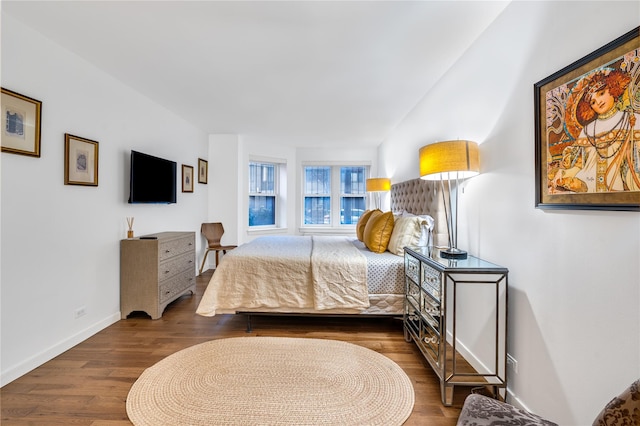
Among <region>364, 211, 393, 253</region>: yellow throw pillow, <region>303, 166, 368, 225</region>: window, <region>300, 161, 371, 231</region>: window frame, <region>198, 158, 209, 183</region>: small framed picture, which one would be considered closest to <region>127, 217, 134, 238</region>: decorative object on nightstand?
<region>198, 158, 209, 183</region>: small framed picture

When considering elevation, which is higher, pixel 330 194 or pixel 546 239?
pixel 330 194

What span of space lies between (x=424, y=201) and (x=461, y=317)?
1.24m

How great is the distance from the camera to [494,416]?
881 mm

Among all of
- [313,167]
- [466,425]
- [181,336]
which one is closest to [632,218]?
[466,425]

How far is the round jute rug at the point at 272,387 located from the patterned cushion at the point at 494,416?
29.1 inches

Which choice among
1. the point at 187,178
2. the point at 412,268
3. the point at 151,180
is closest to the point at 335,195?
the point at 187,178

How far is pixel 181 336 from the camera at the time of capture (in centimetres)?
248

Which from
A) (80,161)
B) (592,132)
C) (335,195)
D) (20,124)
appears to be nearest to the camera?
(592,132)

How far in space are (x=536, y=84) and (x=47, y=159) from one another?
11.1 feet

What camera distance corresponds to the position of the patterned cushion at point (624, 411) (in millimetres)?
714

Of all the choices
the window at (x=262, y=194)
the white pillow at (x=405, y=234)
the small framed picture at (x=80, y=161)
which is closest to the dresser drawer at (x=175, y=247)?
the small framed picture at (x=80, y=161)

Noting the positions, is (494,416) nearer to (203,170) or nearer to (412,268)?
(412,268)

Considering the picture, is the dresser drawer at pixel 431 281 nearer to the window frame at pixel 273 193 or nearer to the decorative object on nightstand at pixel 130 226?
the decorative object on nightstand at pixel 130 226

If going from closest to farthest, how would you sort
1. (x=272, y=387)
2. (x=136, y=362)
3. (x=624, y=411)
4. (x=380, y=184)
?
(x=624, y=411) → (x=272, y=387) → (x=136, y=362) → (x=380, y=184)
